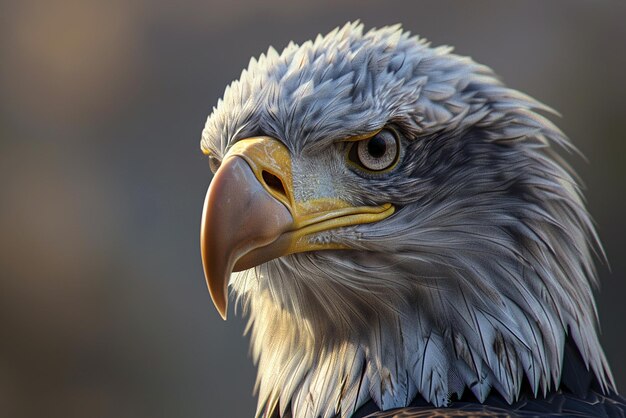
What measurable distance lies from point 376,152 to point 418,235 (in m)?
0.21

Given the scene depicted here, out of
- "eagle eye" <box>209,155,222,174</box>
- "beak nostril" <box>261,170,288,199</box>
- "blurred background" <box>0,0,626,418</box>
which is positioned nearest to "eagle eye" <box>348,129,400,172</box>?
"beak nostril" <box>261,170,288,199</box>

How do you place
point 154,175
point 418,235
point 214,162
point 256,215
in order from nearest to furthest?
1. point 256,215
2. point 418,235
3. point 214,162
4. point 154,175

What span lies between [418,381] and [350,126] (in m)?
0.58

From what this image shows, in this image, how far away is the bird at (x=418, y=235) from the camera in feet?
6.88

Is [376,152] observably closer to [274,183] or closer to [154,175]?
[274,183]

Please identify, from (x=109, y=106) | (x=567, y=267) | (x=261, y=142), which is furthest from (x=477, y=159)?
(x=109, y=106)

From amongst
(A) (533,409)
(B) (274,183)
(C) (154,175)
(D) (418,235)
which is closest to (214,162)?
(B) (274,183)

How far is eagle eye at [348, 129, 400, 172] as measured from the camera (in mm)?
2119

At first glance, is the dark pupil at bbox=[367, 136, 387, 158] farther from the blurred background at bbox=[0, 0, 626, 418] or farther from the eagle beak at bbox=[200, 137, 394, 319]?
the blurred background at bbox=[0, 0, 626, 418]

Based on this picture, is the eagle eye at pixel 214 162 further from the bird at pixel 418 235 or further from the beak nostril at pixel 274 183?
the beak nostril at pixel 274 183

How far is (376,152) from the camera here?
2.12 meters

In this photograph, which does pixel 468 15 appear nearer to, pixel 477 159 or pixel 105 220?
pixel 105 220

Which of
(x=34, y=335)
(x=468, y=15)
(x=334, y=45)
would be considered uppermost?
(x=468, y=15)

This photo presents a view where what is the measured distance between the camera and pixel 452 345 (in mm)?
2127
